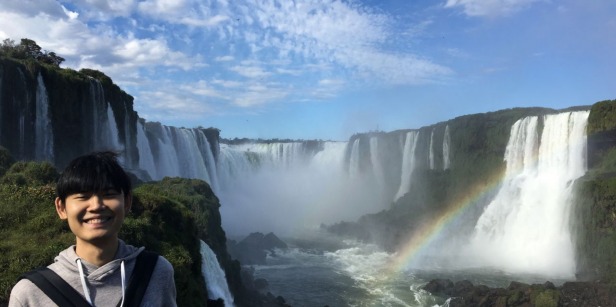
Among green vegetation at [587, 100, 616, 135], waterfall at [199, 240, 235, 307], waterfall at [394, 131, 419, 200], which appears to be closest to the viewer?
waterfall at [199, 240, 235, 307]

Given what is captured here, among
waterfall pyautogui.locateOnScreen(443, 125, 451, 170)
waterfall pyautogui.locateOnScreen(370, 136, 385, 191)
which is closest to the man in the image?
waterfall pyautogui.locateOnScreen(443, 125, 451, 170)

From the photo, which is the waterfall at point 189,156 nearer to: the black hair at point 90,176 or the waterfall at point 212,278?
the waterfall at point 212,278

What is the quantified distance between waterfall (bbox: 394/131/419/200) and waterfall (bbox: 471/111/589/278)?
11981 mm

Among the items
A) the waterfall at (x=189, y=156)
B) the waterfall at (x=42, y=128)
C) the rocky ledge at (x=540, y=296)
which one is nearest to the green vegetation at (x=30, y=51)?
the waterfall at (x=42, y=128)

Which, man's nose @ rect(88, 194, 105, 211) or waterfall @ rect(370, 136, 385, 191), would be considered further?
waterfall @ rect(370, 136, 385, 191)

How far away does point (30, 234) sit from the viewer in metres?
9.56

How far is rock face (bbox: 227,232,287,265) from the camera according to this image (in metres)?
32.1

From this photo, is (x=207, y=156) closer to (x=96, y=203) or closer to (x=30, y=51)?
(x=30, y=51)

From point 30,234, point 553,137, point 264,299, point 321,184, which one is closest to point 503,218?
point 553,137

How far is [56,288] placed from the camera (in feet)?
6.45

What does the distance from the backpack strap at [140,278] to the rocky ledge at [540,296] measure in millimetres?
21673

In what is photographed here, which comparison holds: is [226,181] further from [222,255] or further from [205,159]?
[222,255]

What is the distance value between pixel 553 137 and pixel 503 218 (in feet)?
23.5

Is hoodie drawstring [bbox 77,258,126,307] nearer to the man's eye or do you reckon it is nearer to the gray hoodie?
the gray hoodie
